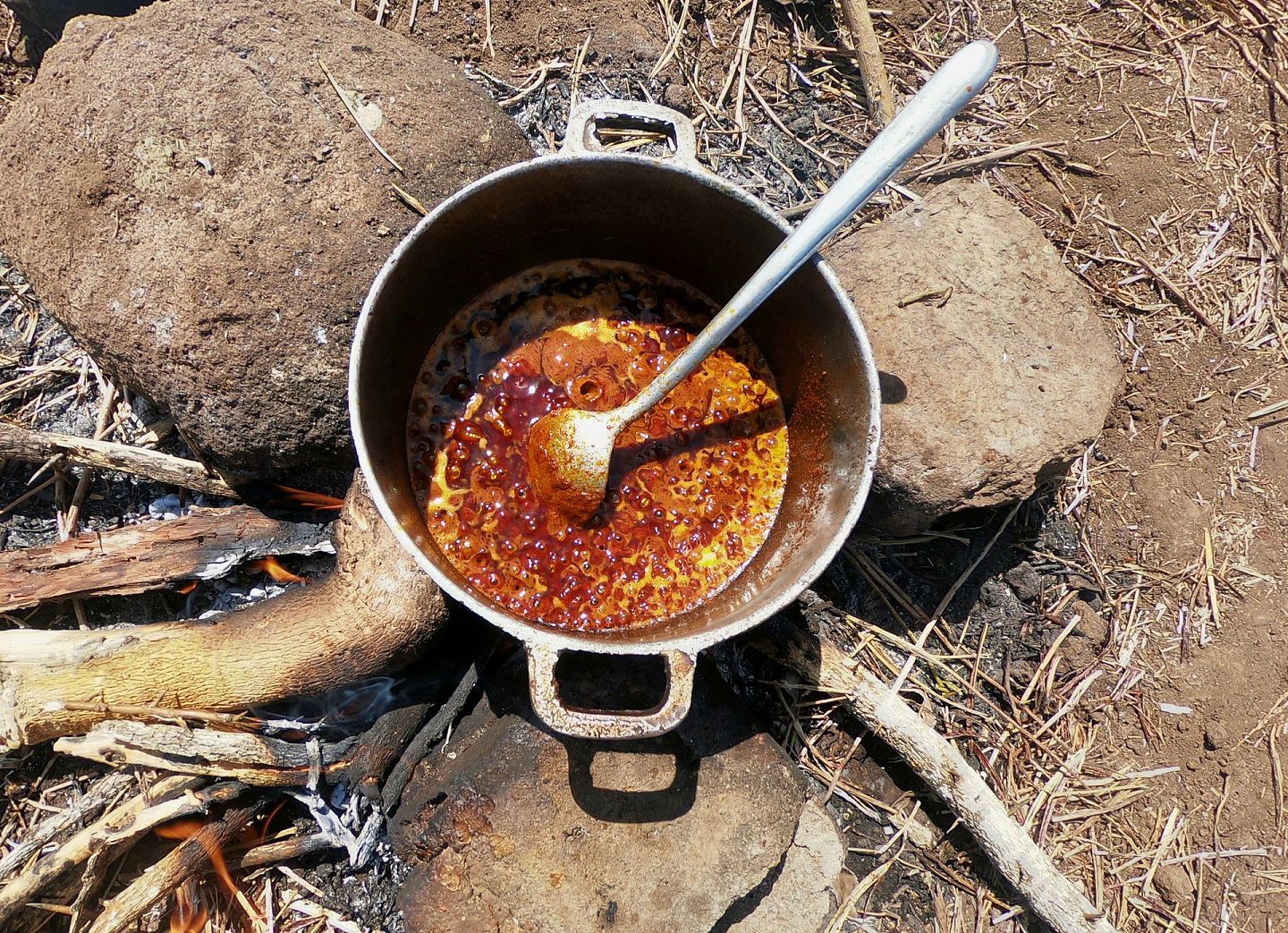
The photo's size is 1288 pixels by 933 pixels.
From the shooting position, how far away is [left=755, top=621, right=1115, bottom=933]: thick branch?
198cm

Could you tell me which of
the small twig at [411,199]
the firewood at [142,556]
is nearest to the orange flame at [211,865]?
the firewood at [142,556]

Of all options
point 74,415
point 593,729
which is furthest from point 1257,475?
point 74,415

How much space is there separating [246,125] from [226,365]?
0.53 m

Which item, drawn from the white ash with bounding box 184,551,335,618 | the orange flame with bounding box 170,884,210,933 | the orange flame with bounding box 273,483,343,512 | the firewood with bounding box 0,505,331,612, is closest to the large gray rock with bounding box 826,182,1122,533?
the orange flame with bounding box 273,483,343,512

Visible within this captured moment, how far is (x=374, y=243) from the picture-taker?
173 centimetres

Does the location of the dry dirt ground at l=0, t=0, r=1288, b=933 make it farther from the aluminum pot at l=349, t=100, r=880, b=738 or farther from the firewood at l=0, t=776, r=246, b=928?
the firewood at l=0, t=776, r=246, b=928

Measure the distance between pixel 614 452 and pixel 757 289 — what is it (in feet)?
1.93

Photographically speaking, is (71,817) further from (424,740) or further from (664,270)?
(664,270)

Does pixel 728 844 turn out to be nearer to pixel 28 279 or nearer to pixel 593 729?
pixel 593 729

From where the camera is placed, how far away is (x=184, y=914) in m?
2.01

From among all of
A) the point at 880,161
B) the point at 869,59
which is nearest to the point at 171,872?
the point at 880,161

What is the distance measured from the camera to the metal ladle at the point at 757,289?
125cm

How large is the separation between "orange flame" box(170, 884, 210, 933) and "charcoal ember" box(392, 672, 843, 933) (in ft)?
2.03

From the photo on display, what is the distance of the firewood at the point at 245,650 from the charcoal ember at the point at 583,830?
0.37 m
